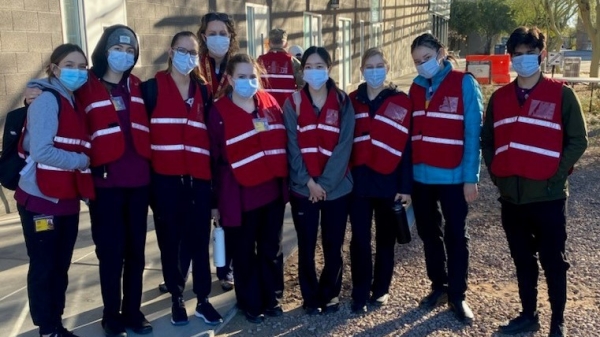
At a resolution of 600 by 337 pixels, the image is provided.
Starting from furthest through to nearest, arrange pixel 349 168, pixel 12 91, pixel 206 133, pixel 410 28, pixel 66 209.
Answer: pixel 410 28 → pixel 12 91 → pixel 349 168 → pixel 206 133 → pixel 66 209

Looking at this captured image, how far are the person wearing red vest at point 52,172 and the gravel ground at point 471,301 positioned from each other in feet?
4.15

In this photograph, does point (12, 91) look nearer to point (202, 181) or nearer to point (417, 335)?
point (202, 181)

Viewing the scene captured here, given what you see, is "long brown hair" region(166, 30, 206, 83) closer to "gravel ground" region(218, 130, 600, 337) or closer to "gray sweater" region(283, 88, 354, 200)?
"gray sweater" region(283, 88, 354, 200)

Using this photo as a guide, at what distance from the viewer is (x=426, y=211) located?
4.27 m

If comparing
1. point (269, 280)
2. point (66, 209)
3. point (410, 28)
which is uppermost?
point (410, 28)

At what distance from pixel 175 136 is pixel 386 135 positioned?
56.2 inches

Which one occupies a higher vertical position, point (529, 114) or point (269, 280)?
point (529, 114)

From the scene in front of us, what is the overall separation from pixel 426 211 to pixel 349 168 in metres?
0.66

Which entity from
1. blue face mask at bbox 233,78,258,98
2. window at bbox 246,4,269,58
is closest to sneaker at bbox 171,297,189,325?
blue face mask at bbox 233,78,258,98

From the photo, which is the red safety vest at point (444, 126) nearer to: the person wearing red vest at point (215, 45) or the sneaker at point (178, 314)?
the person wearing red vest at point (215, 45)

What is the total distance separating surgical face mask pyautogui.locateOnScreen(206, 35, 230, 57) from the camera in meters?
4.53

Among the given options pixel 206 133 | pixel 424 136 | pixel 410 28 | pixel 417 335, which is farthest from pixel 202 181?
pixel 410 28

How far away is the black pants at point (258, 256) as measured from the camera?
4.07m

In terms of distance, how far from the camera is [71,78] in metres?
3.46
